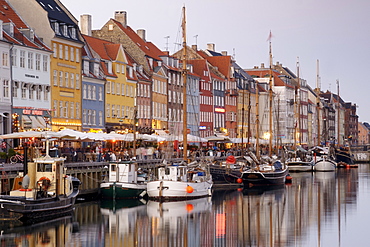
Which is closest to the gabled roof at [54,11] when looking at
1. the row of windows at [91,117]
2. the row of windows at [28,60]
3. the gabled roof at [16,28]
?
the gabled roof at [16,28]

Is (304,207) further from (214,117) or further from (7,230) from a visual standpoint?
Result: (214,117)

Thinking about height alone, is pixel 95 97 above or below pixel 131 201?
above

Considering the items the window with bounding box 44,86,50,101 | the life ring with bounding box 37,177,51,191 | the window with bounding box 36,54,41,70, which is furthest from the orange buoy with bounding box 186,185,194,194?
the window with bounding box 36,54,41,70

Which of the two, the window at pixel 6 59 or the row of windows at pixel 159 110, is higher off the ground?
the window at pixel 6 59

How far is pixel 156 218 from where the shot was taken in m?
45.9

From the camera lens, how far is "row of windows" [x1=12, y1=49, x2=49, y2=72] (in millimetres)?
65062

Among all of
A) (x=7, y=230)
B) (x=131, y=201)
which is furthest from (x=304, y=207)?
(x=7, y=230)

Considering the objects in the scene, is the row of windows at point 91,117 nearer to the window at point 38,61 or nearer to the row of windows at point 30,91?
the row of windows at point 30,91

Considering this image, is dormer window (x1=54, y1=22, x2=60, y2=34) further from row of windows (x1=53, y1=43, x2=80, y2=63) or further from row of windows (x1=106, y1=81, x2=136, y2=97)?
row of windows (x1=106, y1=81, x2=136, y2=97)

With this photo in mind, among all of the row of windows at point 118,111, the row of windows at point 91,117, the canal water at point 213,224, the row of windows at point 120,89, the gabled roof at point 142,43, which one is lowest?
the canal water at point 213,224

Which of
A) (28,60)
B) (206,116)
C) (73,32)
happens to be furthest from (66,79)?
(206,116)

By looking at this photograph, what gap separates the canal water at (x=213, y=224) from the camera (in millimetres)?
37875

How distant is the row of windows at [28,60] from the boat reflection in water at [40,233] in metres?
25.4

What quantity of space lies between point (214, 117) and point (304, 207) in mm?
66486
